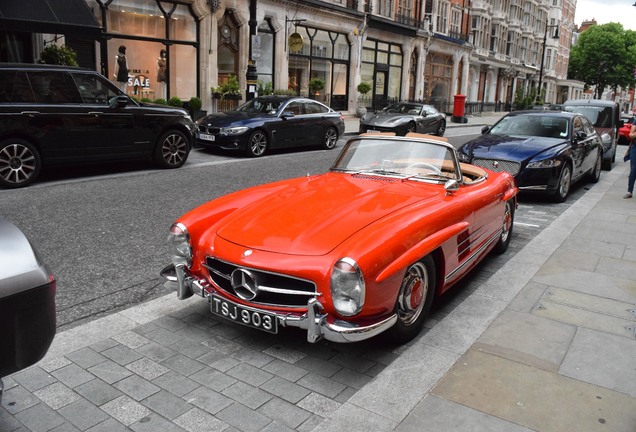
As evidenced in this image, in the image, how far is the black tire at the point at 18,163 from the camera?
9.05 m

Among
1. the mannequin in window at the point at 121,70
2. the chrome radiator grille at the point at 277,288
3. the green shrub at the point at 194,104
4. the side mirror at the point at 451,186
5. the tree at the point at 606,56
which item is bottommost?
the chrome radiator grille at the point at 277,288

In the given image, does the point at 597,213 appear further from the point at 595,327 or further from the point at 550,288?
the point at 595,327

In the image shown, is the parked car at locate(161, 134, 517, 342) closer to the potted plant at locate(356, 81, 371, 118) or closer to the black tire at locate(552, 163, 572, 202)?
the black tire at locate(552, 163, 572, 202)

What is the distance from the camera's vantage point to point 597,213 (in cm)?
876

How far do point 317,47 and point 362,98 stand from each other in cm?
510

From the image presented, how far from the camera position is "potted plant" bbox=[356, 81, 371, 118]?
3039cm

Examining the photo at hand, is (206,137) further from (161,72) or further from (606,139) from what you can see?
(606,139)

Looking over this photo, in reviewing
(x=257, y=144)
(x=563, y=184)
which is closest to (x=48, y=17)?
(x=257, y=144)

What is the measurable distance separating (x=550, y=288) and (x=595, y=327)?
0.85 metres

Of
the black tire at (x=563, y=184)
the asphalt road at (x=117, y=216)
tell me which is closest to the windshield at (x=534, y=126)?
the black tire at (x=563, y=184)

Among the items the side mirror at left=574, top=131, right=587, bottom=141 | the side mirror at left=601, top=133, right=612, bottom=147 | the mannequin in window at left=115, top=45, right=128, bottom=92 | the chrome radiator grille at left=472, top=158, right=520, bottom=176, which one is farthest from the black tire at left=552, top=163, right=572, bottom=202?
the mannequin in window at left=115, top=45, right=128, bottom=92

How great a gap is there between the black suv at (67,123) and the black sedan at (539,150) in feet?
20.1

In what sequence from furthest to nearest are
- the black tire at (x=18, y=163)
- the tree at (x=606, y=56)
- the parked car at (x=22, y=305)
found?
the tree at (x=606, y=56)
the black tire at (x=18, y=163)
the parked car at (x=22, y=305)

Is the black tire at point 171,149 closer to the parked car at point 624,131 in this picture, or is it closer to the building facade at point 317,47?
the building facade at point 317,47
